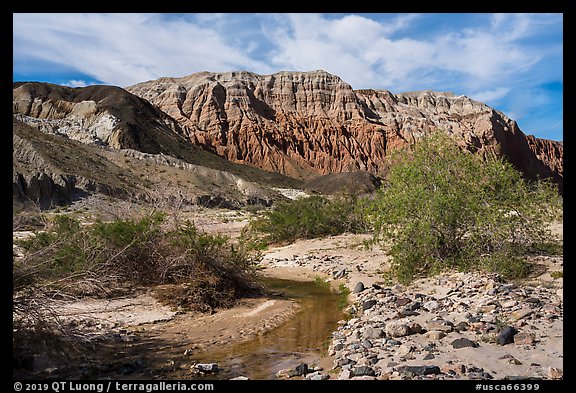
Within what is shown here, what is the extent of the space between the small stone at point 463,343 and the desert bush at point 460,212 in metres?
4.23

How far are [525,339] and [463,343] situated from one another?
2.60ft

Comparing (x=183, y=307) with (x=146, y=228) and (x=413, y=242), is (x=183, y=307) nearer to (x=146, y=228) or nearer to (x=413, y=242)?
(x=146, y=228)

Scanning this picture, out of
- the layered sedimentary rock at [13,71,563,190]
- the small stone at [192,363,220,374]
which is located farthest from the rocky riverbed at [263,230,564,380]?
the layered sedimentary rock at [13,71,563,190]

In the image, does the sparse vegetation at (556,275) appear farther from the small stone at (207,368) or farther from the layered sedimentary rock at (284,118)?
the layered sedimentary rock at (284,118)

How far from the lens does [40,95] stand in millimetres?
88938

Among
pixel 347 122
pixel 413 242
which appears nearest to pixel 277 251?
pixel 413 242

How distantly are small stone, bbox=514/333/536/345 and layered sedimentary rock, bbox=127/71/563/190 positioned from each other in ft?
317

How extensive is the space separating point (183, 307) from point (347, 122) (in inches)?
4326

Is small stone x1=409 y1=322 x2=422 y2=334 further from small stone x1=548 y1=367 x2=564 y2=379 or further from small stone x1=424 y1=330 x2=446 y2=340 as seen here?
small stone x1=548 y1=367 x2=564 y2=379

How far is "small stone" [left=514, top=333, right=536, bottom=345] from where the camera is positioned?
6.03m

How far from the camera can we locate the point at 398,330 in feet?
22.9

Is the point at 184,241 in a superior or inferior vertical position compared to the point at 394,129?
inferior

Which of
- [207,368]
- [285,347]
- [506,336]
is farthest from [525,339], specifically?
[207,368]

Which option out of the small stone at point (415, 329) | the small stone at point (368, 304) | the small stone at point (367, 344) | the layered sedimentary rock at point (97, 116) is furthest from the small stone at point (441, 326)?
the layered sedimentary rock at point (97, 116)
